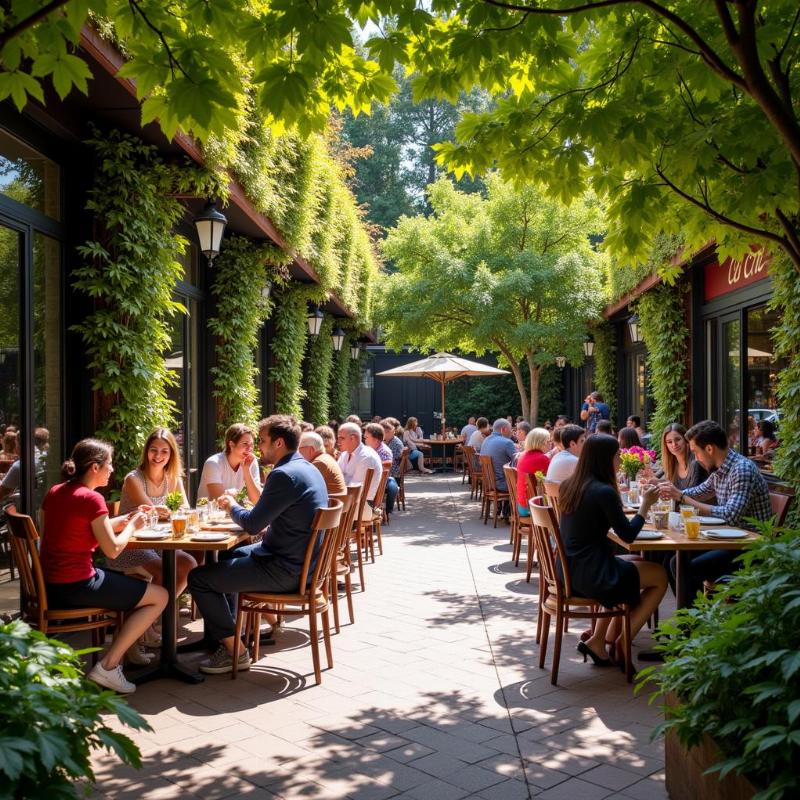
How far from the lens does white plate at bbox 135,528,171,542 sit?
4.93 m

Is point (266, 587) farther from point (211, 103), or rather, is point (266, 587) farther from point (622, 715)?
point (211, 103)

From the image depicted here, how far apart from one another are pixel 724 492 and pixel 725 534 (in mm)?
809

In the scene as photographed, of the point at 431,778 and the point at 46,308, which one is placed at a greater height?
the point at 46,308

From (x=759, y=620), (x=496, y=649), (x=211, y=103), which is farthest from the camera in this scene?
(x=496, y=649)

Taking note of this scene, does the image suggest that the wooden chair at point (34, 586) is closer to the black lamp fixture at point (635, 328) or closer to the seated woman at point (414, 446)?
the black lamp fixture at point (635, 328)

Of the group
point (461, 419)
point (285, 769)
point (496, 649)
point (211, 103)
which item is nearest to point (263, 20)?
point (211, 103)

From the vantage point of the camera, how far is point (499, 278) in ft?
48.9

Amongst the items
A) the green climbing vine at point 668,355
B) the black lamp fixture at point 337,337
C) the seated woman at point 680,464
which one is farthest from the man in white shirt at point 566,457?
the black lamp fixture at point 337,337

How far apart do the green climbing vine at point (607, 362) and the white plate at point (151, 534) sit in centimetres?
1362

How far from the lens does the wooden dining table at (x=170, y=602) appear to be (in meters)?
4.81

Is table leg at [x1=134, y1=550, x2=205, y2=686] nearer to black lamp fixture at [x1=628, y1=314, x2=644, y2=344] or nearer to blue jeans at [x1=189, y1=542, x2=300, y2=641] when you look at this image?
blue jeans at [x1=189, y1=542, x2=300, y2=641]

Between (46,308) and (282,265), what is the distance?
4.54 m

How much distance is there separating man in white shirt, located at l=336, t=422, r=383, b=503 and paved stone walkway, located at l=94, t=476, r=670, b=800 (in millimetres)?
2251

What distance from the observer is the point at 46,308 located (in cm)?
569
